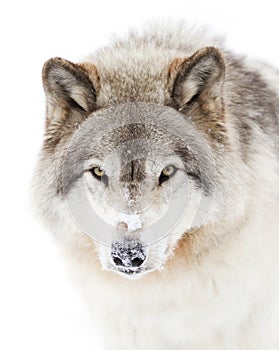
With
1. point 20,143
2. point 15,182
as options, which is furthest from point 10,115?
point 15,182

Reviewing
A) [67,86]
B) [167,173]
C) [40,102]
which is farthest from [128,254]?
[40,102]

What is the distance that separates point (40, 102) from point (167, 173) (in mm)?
6042

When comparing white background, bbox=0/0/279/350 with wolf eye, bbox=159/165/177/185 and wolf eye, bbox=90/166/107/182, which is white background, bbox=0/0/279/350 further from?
wolf eye, bbox=159/165/177/185

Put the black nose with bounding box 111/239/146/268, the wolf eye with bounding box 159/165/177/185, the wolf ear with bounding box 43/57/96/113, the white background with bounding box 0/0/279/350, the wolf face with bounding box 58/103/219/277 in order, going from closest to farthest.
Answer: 1. the black nose with bounding box 111/239/146/268
2. the wolf face with bounding box 58/103/219/277
3. the wolf eye with bounding box 159/165/177/185
4. the wolf ear with bounding box 43/57/96/113
5. the white background with bounding box 0/0/279/350

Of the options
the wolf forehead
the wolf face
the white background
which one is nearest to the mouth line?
the wolf face

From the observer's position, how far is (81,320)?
552cm

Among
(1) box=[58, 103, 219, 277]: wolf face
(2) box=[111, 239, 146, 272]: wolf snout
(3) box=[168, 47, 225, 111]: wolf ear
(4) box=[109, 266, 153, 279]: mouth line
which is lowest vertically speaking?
(4) box=[109, 266, 153, 279]: mouth line

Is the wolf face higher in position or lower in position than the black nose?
higher

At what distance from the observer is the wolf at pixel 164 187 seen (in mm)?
3498

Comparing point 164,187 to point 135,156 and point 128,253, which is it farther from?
point 128,253

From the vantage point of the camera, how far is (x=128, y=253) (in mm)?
3271

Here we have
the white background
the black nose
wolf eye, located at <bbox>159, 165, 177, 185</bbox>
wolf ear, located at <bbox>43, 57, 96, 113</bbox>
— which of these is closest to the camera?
the black nose

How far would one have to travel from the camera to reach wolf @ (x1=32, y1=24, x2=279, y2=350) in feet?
11.5

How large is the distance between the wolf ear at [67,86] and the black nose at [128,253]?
88cm
